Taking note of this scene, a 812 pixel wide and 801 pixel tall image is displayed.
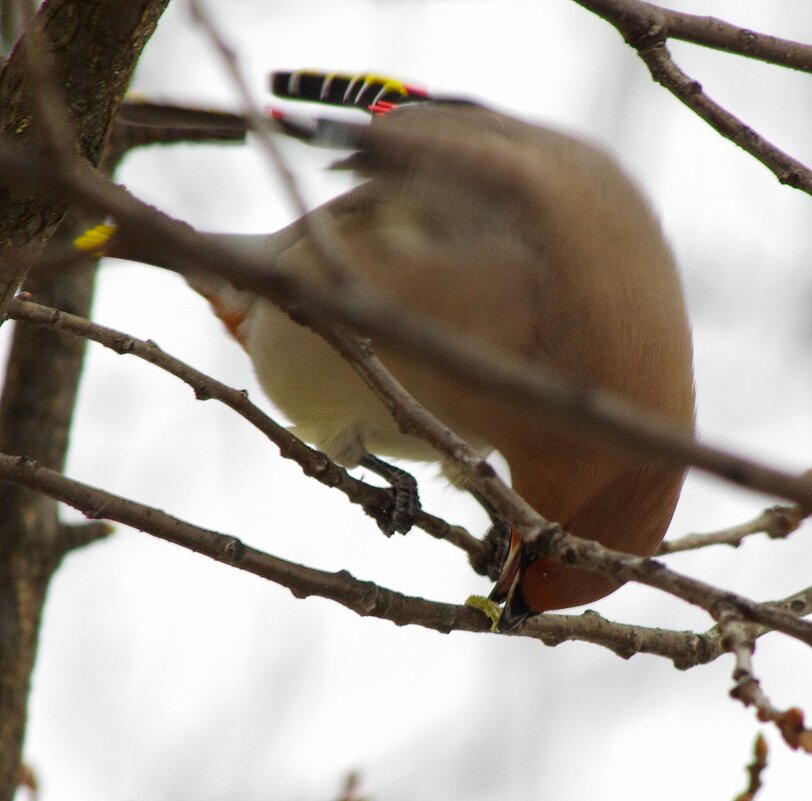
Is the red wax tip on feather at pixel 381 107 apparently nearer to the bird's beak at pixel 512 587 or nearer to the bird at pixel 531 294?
the bird at pixel 531 294

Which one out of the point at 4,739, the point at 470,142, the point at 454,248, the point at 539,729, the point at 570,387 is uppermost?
the point at 470,142

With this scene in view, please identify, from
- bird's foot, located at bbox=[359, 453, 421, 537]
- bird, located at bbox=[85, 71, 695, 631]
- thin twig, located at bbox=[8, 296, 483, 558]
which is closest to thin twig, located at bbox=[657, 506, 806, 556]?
bird, located at bbox=[85, 71, 695, 631]

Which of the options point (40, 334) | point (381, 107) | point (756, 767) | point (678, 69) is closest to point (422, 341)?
point (756, 767)

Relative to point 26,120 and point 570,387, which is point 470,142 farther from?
point 570,387

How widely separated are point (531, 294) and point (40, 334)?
1.67 meters

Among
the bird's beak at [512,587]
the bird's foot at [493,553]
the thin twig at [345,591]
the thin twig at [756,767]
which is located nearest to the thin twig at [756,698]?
the thin twig at [756,767]

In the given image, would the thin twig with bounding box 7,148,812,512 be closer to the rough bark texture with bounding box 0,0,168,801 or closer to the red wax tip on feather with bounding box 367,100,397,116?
the rough bark texture with bounding box 0,0,168,801

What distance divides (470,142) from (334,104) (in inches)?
20.6

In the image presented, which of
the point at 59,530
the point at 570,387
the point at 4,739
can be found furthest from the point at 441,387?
the point at 570,387

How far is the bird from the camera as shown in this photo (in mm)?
3367

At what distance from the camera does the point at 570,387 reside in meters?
1.06

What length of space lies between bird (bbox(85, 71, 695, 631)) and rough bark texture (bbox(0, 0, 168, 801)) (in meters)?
0.76

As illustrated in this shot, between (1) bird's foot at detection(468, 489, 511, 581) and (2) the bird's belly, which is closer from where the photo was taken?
(1) bird's foot at detection(468, 489, 511, 581)

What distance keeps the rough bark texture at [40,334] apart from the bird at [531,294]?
2.48ft
